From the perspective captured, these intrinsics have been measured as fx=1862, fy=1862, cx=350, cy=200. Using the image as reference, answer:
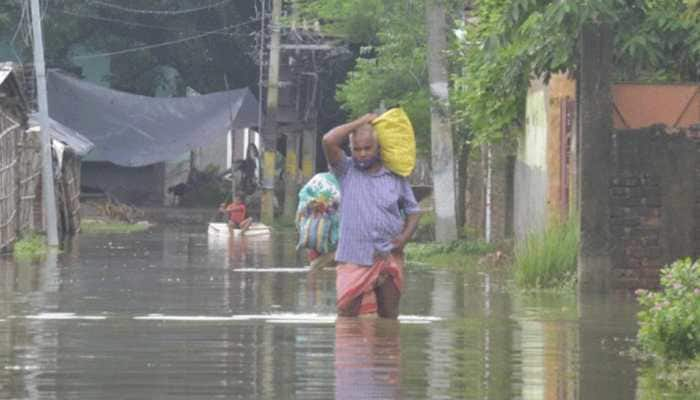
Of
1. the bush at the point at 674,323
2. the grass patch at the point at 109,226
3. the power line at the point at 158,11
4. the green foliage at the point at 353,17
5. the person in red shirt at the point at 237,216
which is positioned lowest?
the bush at the point at 674,323

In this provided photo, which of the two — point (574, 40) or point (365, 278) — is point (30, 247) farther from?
point (365, 278)

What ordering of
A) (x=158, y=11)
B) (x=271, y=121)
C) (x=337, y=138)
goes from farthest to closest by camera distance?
(x=158, y=11) → (x=271, y=121) → (x=337, y=138)

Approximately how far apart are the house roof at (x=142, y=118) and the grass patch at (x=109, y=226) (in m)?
5.83

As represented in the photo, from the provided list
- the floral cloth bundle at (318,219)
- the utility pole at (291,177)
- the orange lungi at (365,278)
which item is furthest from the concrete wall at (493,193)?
the orange lungi at (365,278)

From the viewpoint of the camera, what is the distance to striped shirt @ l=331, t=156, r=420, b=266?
1315 centimetres

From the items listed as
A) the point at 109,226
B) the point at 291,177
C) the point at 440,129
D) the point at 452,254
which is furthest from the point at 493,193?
the point at 291,177

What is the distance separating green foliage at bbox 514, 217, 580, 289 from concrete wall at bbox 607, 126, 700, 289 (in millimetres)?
739

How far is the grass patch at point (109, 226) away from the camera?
143ft

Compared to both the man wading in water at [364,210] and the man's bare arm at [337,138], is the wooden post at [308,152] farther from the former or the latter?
the man's bare arm at [337,138]

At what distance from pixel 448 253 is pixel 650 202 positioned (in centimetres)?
1011

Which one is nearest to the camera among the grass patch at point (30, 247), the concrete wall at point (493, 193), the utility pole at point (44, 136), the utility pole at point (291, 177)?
the grass patch at point (30, 247)

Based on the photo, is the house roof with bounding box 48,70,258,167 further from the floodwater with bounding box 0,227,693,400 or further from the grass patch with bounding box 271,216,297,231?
the floodwater with bounding box 0,227,693,400

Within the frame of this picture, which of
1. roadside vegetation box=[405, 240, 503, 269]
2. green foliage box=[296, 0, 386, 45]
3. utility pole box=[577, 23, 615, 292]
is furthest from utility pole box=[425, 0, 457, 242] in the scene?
utility pole box=[577, 23, 615, 292]

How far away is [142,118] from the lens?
54.5 m
